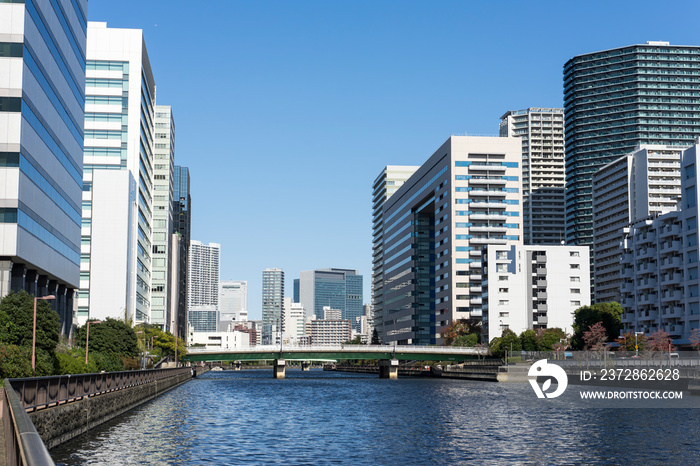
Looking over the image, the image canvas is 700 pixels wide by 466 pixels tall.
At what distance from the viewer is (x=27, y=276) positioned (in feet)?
276

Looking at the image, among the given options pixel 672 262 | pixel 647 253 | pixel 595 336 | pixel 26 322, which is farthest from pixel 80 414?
pixel 647 253

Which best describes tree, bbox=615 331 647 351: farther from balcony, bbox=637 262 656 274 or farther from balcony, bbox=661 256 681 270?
balcony, bbox=661 256 681 270

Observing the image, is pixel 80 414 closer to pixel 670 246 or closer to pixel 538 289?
pixel 670 246

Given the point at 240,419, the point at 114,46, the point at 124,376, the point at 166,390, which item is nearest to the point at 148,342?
the point at 166,390

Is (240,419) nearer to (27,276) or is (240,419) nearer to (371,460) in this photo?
(371,460)

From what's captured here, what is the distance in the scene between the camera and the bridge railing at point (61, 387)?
32906mm

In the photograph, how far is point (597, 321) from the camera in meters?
164

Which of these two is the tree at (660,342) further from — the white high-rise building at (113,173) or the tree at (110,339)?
the white high-rise building at (113,173)

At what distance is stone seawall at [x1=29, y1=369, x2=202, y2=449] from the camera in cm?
3591

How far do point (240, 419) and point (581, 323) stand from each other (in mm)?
121313

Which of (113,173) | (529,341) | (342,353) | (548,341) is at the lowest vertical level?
(342,353)

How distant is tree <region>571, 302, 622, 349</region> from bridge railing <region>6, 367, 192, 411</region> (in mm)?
117109

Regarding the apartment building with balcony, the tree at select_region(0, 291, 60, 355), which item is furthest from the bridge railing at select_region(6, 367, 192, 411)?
the apartment building with balcony

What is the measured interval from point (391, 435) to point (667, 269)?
110 m
